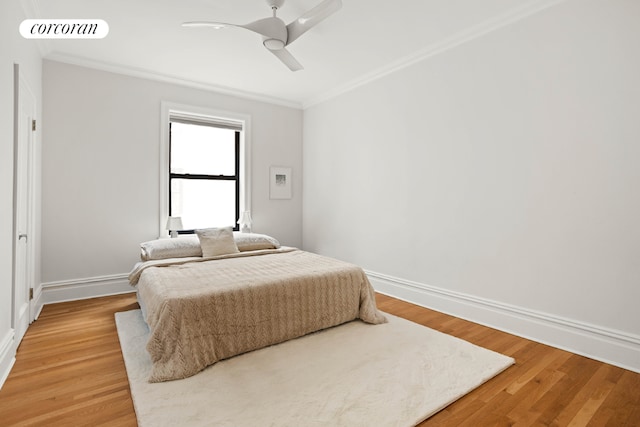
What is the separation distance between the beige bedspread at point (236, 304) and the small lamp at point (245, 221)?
1406 mm

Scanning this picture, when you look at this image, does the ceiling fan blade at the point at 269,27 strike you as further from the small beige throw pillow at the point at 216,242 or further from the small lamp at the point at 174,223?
the small lamp at the point at 174,223

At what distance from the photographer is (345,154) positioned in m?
4.71

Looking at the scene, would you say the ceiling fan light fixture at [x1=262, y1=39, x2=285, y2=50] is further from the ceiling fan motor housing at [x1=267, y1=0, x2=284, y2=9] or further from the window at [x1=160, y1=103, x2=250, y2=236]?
the window at [x1=160, y1=103, x2=250, y2=236]

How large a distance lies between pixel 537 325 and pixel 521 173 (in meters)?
1.25

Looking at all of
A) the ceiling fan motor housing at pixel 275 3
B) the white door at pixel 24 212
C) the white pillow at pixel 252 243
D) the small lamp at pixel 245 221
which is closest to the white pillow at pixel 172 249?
the white pillow at pixel 252 243

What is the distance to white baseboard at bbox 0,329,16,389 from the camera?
2.08 m

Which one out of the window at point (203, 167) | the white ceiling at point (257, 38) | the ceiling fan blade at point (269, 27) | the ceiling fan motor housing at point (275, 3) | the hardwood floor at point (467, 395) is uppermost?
the white ceiling at point (257, 38)

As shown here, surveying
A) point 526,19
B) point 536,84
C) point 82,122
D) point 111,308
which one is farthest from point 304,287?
point 82,122

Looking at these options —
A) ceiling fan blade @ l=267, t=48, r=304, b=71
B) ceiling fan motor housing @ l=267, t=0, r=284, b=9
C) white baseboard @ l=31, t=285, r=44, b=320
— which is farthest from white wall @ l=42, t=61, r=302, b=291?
ceiling fan motor housing @ l=267, t=0, r=284, b=9

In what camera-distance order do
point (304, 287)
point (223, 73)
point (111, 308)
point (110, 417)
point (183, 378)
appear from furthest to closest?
point (223, 73) < point (111, 308) < point (304, 287) < point (183, 378) < point (110, 417)

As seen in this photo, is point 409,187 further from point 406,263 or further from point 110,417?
point 110,417

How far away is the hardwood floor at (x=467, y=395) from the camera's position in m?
1.77

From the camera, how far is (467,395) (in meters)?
1.98

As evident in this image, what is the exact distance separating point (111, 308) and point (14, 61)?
2.32 meters
